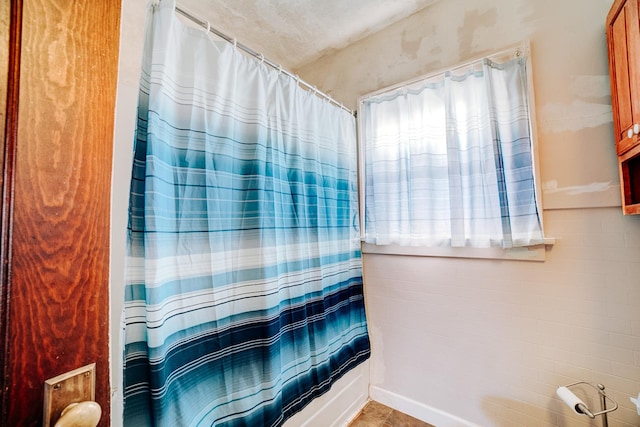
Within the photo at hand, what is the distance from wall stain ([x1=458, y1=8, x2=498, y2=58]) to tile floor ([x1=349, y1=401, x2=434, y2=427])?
2296 mm

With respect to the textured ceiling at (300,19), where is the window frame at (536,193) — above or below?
below

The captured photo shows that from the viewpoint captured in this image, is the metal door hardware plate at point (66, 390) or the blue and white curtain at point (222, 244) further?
the blue and white curtain at point (222, 244)

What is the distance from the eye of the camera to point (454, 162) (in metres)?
1.53

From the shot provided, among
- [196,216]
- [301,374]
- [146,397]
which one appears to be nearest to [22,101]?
[196,216]

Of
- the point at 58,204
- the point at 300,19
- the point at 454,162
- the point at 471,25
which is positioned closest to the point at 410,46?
the point at 471,25

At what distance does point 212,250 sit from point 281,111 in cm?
80

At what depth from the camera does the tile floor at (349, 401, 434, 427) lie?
1656 millimetres

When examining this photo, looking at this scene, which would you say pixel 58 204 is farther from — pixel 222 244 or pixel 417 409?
pixel 417 409

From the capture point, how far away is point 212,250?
3.39 ft

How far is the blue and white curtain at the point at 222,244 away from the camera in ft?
2.80

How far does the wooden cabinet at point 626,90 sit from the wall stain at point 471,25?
1.69 ft

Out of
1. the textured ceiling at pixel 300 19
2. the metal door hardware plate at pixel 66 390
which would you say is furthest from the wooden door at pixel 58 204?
the textured ceiling at pixel 300 19

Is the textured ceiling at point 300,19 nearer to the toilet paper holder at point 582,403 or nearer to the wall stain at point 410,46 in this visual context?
the wall stain at point 410,46

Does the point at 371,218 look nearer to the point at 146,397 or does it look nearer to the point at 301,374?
the point at 301,374
